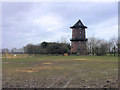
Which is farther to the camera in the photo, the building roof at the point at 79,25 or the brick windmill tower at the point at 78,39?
the building roof at the point at 79,25

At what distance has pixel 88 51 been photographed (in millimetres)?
60406

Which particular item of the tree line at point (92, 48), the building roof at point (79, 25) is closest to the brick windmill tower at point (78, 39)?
the building roof at point (79, 25)

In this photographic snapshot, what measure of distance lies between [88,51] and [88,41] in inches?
189

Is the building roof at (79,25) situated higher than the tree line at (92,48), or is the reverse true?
the building roof at (79,25)

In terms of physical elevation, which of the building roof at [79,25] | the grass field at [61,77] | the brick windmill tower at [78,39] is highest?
the building roof at [79,25]

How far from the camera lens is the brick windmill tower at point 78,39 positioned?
61.4 meters

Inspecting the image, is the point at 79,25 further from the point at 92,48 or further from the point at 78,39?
the point at 92,48

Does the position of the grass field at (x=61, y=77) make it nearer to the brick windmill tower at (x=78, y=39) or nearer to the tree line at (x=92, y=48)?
the tree line at (x=92, y=48)

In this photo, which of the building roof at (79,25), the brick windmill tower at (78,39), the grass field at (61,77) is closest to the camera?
the grass field at (61,77)

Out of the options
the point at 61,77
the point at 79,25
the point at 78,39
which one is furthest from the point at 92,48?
the point at 61,77

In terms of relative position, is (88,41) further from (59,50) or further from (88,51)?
(59,50)

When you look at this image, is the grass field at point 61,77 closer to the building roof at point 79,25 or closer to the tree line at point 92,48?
the tree line at point 92,48

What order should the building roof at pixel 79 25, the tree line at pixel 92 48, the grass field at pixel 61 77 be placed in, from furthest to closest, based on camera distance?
1. the building roof at pixel 79 25
2. the tree line at pixel 92 48
3. the grass field at pixel 61 77

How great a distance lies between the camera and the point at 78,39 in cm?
6166
